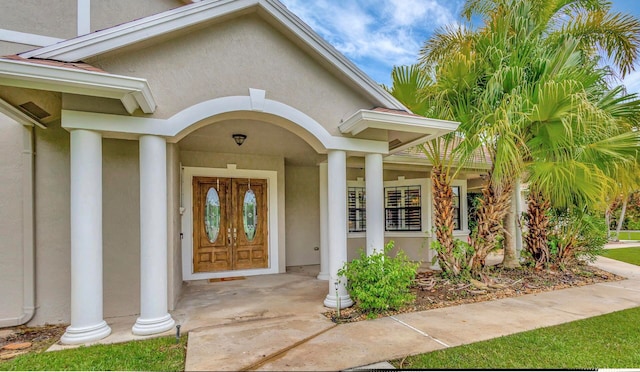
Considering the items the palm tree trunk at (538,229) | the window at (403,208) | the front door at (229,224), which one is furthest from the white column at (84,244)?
the palm tree trunk at (538,229)

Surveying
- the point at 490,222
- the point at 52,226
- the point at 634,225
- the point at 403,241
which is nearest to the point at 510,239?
the point at 490,222

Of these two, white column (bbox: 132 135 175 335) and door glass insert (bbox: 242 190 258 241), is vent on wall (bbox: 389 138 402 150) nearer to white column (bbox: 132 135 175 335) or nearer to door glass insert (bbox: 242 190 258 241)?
door glass insert (bbox: 242 190 258 241)

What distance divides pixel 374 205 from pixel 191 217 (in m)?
5.07

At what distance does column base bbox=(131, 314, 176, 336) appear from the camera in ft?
15.2

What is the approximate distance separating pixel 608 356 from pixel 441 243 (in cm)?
378

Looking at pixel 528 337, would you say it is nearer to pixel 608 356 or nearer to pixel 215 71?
pixel 608 356

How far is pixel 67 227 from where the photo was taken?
17.4 feet

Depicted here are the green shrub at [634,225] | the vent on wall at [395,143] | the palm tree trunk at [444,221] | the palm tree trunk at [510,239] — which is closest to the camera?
the vent on wall at [395,143]

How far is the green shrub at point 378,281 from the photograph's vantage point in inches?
215

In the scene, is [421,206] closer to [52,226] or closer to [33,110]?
[52,226]

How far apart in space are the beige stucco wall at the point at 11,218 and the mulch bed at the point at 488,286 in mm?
4996

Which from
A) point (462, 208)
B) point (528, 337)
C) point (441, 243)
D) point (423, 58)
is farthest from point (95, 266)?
point (462, 208)

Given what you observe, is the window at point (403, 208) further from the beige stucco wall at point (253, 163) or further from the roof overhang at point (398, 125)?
the roof overhang at point (398, 125)

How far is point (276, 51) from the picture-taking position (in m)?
5.64
